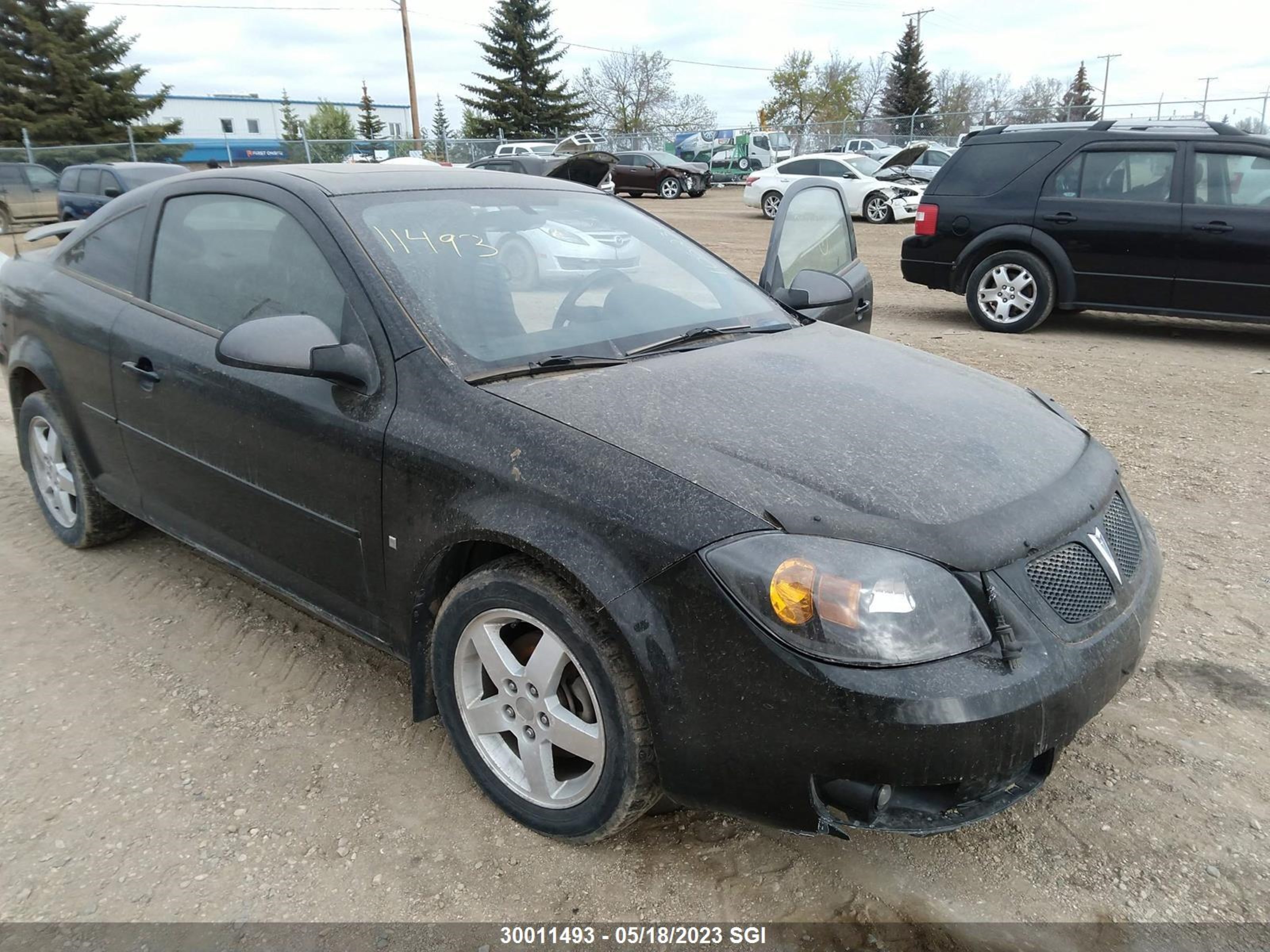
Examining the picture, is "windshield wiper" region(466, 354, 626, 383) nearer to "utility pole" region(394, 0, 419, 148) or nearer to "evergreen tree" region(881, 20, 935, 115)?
"utility pole" region(394, 0, 419, 148)

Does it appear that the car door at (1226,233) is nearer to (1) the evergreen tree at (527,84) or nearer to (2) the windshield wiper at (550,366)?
(2) the windshield wiper at (550,366)

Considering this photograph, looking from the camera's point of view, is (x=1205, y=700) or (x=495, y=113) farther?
(x=495, y=113)

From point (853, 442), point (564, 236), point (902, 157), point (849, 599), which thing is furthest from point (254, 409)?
point (902, 157)

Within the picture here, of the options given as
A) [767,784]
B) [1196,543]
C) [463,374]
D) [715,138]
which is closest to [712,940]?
[767,784]

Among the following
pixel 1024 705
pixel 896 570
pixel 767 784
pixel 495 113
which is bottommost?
pixel 767 784

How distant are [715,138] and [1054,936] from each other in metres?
42.2

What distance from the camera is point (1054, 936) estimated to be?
2.13 metres

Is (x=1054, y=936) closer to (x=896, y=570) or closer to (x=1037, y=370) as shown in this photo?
(x=896, y=570)

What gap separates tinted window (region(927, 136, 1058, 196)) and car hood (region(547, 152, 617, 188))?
332cm

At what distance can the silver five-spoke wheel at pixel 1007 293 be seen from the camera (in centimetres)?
882

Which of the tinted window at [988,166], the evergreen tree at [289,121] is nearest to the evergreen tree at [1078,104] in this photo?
the tinted window at [988,166]

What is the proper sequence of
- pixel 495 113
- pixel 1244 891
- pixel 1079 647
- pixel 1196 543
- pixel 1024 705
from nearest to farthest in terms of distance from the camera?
pixel 1024 705
pixel 1079 647
pixel 1244 891
pixel 1196 543
pixel 495 113

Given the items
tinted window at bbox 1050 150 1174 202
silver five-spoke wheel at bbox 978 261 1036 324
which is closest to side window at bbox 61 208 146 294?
silver five-spoke wheel at bbox 978 261 1036 324

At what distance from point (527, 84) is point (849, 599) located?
5626cm
